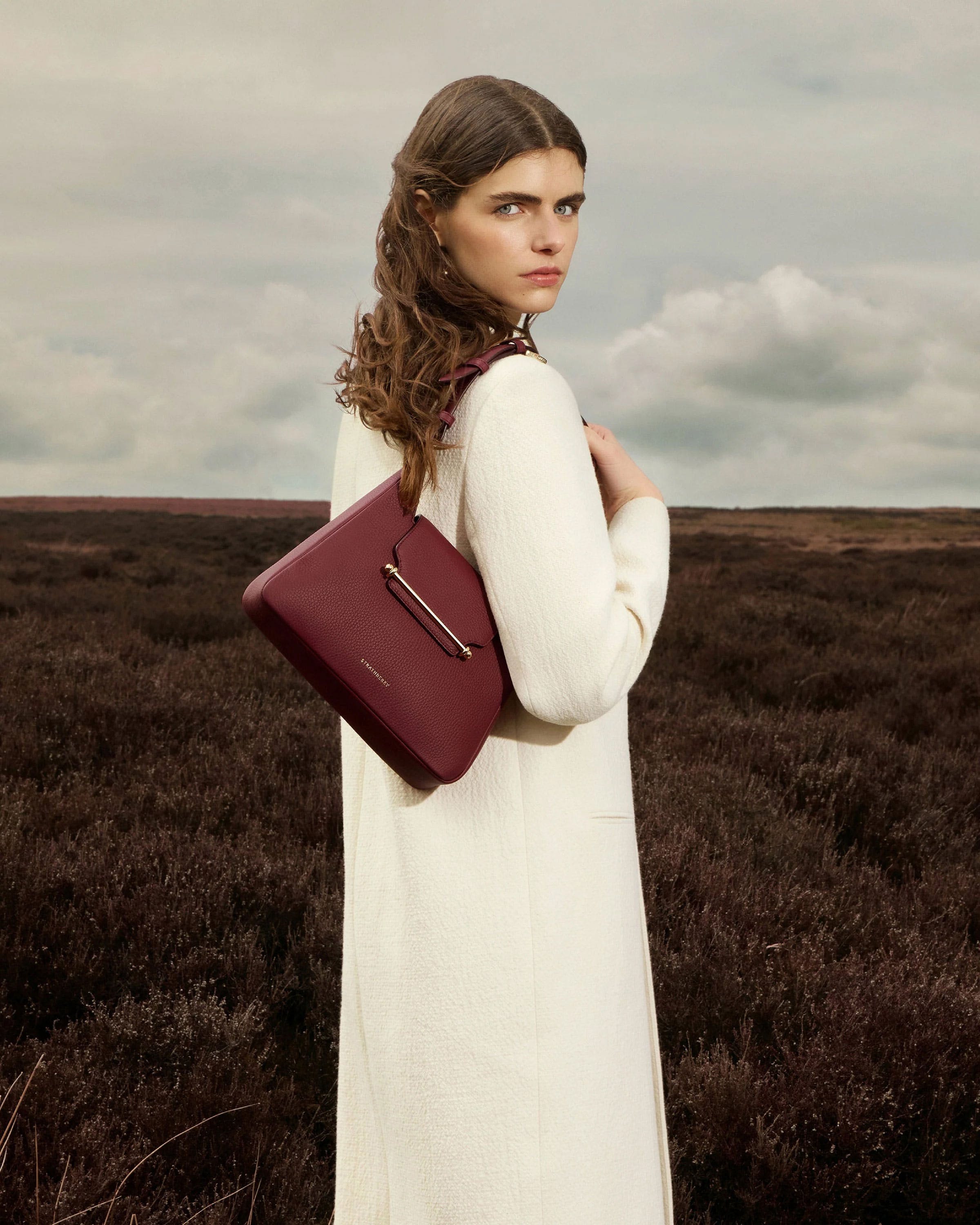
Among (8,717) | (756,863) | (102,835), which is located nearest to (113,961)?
(102,835)

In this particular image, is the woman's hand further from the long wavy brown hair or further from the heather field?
the heather field

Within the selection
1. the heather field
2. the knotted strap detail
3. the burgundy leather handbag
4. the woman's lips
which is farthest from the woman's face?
the heather field

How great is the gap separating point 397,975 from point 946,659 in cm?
783

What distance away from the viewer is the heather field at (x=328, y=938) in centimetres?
232

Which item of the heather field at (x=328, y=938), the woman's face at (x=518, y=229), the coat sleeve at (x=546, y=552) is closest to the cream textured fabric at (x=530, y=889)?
the coat sleeve at (x=546, y=552)

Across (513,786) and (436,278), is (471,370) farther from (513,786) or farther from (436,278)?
(513,786)

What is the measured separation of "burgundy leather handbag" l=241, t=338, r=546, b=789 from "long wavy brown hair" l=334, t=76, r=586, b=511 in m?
0.08

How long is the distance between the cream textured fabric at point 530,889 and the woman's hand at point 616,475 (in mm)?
72

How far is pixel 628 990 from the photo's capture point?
1.22 meters

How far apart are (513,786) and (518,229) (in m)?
0.73

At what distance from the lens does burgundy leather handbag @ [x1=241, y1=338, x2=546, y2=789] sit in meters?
1.05

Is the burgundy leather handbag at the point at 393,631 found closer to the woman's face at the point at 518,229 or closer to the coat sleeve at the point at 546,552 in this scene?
the coat sleeve at the point at 546,552

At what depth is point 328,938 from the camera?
3176 mm

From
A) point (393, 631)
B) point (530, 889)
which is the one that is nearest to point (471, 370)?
point (393, 631)
